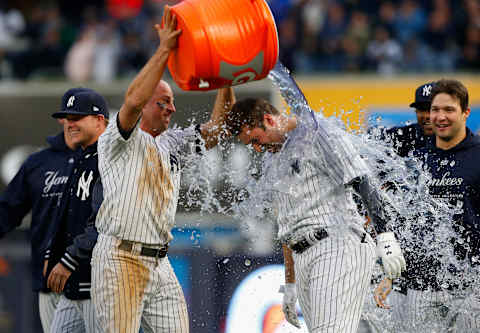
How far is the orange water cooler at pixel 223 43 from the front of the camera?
16.6 feet

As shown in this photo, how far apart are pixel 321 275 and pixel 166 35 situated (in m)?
1.91

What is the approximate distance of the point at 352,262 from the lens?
5.52m

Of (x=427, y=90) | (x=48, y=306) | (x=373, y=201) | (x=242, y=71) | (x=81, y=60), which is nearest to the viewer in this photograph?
(x=242, y=71)

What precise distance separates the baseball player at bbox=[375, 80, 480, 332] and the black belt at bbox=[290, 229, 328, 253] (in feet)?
3.63

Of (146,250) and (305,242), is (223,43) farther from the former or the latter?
(146,250)

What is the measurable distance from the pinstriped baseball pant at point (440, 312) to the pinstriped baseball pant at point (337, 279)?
129cm

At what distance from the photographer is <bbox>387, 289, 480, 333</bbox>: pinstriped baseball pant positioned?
649 cm

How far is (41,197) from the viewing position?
23.6 ft

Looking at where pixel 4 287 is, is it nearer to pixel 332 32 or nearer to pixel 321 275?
pixel 332 32

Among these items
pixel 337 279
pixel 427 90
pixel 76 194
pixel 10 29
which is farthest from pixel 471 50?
pixel 337 279

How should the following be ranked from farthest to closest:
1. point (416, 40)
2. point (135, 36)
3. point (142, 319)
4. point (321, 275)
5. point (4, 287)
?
1. point (135, 36)
2. point (416, 40)
3. point (4, 287)
4. point (142, 319)
5. point (321, 275)

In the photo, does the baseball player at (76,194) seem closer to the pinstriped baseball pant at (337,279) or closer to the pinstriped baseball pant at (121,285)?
the pinstriped baseball pant at (121,285)

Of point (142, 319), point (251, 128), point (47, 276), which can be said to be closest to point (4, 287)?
point (47, 276)

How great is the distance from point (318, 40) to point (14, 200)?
8.48 m
